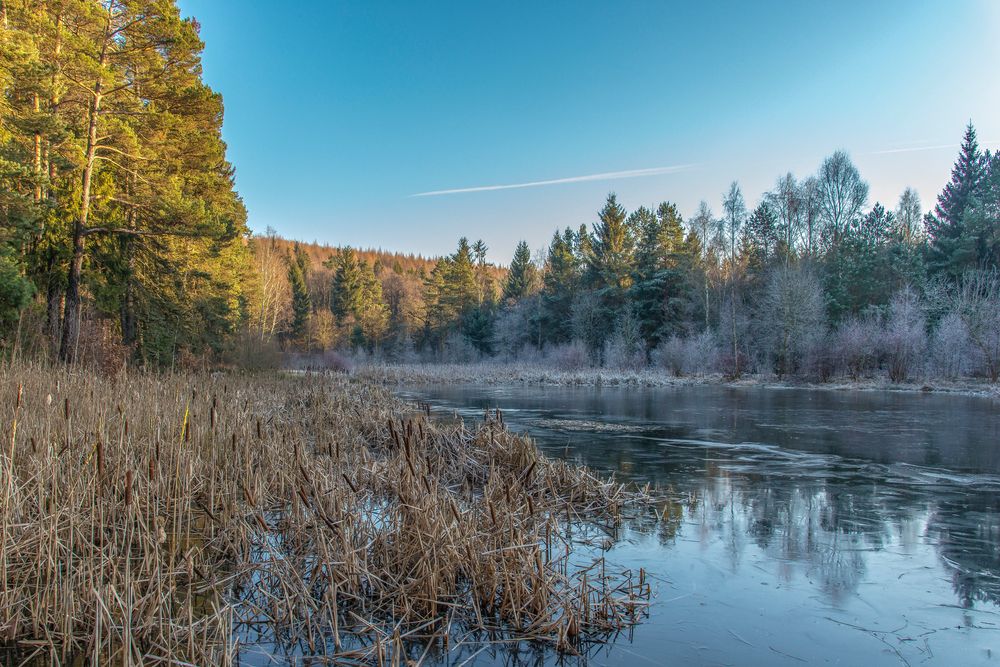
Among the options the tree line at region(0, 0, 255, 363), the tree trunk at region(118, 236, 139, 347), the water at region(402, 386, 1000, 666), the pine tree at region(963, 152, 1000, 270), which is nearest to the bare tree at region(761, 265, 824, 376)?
the pine tree at region(963, 152, 1000, 270)

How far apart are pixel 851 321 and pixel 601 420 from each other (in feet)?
66.2

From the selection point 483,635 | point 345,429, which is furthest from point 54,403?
point 483,635

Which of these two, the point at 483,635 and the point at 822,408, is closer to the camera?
the point at 483,635

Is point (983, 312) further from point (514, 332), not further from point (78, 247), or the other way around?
point (78, 247)

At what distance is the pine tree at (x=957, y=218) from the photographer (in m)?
30.3

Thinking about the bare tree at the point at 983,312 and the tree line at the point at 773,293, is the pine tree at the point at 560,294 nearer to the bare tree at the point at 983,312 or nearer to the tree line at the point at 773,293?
the tree line at the point at 773,293

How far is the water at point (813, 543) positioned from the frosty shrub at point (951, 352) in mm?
14872

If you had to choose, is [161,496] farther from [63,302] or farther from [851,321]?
[851,321]

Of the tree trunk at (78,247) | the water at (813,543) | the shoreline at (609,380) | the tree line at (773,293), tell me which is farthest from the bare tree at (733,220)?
the tree trunk at (78,247)

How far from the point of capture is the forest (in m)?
12.3

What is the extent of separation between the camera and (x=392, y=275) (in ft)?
226

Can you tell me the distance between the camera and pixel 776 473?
7.77 metres

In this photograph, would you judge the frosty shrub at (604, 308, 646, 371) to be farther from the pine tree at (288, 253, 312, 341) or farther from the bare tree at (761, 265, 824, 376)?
the pine tree at (288, 253, 312, 341)

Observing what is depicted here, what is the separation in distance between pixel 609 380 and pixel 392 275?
4499cm
